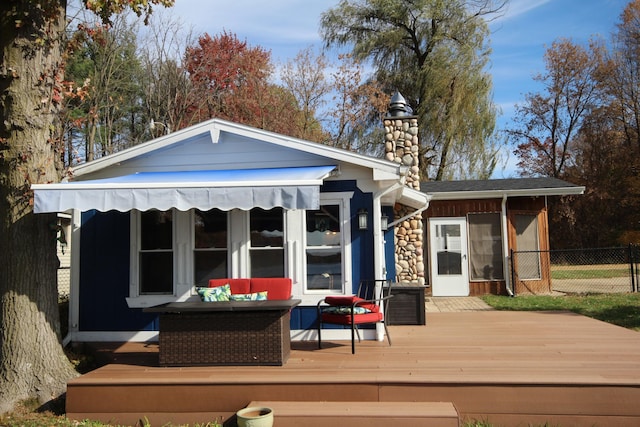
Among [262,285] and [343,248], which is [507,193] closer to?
[343,248]

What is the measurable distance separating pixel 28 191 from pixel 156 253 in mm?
2225

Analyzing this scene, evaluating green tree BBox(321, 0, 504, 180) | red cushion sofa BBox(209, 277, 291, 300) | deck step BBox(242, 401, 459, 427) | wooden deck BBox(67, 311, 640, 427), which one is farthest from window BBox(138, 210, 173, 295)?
green tree BBox(321, 0, 504, 180)

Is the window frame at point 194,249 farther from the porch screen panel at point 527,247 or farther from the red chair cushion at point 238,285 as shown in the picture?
the porch screen panel at point 527,247

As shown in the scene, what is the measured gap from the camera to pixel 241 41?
23.5 meters

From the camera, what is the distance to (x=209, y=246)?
25.8 ft

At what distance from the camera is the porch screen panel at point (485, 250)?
14.7 m

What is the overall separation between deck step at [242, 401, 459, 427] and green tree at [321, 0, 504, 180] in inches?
713

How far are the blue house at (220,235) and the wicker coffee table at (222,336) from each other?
156 centimetres

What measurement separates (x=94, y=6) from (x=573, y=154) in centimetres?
2840

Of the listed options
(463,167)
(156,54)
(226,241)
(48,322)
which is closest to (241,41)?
(156,54)

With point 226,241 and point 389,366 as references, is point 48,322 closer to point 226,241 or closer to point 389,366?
point 226,241

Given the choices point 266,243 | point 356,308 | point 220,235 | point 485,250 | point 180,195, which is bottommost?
point 356,308

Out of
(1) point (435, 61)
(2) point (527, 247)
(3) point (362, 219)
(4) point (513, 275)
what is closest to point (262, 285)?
(3) point (362, 219)

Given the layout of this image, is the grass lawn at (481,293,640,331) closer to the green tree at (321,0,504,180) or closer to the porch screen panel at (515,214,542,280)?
the porch screen panel at (515,214,542,280)
